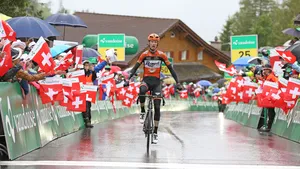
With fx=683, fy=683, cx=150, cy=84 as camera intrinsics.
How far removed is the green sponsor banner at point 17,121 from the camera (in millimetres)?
11305

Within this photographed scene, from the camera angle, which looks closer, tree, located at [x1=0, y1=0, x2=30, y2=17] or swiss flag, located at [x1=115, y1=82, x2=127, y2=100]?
swiss flag, located at [x1=115, y1=82, x2=127, y2=100]

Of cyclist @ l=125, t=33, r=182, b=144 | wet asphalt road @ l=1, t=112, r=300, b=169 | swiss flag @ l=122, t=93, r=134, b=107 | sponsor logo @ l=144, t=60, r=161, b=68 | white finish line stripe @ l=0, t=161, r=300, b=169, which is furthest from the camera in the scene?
swiss flag @ l=122, t=93, r=134, b=107

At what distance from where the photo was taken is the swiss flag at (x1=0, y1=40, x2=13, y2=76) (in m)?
11.1

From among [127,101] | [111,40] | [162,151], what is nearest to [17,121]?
[162,151]

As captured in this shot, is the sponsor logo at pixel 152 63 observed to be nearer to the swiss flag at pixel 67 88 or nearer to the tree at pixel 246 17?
the swiss flag at pixel 67 88

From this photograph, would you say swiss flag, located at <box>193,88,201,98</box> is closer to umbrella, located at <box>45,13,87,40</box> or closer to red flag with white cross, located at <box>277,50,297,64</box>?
umbrella, located at <box>45,13,87,40</box>

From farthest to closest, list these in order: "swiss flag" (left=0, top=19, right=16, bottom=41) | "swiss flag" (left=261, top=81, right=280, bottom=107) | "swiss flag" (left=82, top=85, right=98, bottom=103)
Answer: "swiss flag" (left=82, top=85, right=98, bottom=103)
"swiss flag" (left=261, top=81, right=280, bottom=107)
"swiss flag" (left=0, top=19, right=16, bottom=41)

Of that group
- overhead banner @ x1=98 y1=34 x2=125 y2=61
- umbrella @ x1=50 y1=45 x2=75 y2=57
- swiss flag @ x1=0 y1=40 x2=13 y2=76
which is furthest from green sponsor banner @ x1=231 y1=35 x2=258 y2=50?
swiss flag @ x1=0 y1=40 x2=13 y2=76

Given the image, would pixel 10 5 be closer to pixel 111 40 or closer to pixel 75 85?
pixel 111 40

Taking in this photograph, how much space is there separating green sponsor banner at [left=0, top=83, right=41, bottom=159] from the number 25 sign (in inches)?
836

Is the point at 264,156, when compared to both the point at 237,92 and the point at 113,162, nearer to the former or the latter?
the point at 113,162

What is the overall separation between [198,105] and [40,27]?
44047 mm

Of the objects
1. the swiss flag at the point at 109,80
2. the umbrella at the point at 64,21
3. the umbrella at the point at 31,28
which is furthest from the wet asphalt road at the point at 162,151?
the umbrella at the point at 64,21

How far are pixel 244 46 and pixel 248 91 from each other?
9220 millimetres
